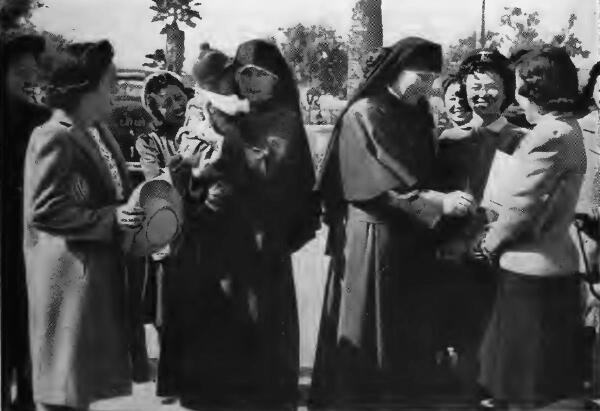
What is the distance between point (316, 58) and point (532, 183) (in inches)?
47.4

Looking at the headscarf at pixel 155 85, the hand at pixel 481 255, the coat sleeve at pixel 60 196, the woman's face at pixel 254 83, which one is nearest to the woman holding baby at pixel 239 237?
the woman's face at pixel 254 83

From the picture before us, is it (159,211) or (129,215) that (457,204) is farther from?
(129,215)

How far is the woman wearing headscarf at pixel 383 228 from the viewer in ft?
16.2

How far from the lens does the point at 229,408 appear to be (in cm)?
508

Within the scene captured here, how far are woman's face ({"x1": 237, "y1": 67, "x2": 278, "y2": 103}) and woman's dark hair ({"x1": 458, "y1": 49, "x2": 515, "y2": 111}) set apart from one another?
94 cm

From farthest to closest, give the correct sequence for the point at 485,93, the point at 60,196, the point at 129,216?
the point at 485,93 < the point at 129,216 < the point at 60,196

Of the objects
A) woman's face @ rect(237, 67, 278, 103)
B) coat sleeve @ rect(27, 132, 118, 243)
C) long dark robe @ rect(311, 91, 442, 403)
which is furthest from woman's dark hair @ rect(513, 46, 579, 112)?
coat sleeve @ rect(27, 132, 118, 243)

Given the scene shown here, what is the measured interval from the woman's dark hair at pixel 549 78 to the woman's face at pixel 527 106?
13 mm

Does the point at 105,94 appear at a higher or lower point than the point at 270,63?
lower

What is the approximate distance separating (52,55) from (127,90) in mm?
395

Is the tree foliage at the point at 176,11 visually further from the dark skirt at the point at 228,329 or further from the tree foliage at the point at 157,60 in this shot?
the dark skirt at the point at 228,329

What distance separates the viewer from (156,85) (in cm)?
495

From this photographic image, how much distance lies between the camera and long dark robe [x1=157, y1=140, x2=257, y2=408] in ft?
16.2

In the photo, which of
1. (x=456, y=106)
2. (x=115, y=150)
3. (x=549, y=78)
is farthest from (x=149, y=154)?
(x=549, y=78)
